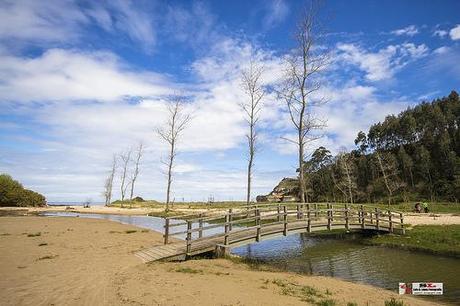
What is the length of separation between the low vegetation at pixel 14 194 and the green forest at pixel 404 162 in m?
51.3

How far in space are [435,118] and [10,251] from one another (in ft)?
231

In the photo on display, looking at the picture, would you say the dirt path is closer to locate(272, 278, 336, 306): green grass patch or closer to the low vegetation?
locate(272, 278, 336, 306): green grass patch

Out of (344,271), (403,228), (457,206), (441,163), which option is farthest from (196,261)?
(441,163)

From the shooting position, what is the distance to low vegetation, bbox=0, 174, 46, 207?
57.7 m

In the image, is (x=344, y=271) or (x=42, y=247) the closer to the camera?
(x=344, y=271)

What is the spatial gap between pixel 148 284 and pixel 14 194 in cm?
6026

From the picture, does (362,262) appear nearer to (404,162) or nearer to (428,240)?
(428,240)

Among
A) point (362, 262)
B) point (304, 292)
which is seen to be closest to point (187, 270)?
point (304, 292)

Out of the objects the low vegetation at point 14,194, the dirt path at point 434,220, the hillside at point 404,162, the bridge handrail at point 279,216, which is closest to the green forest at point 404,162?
the hillside at point 404,162

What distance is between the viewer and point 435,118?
65.6m

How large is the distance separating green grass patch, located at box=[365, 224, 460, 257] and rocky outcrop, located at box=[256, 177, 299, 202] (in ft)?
173

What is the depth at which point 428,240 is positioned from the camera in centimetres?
1936

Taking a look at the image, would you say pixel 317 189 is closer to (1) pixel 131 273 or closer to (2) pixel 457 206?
(2) pixel 457 206

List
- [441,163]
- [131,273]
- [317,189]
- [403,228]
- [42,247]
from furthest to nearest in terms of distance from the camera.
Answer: [317,189], [441,163], [403,228], [42,247], [131,273]
